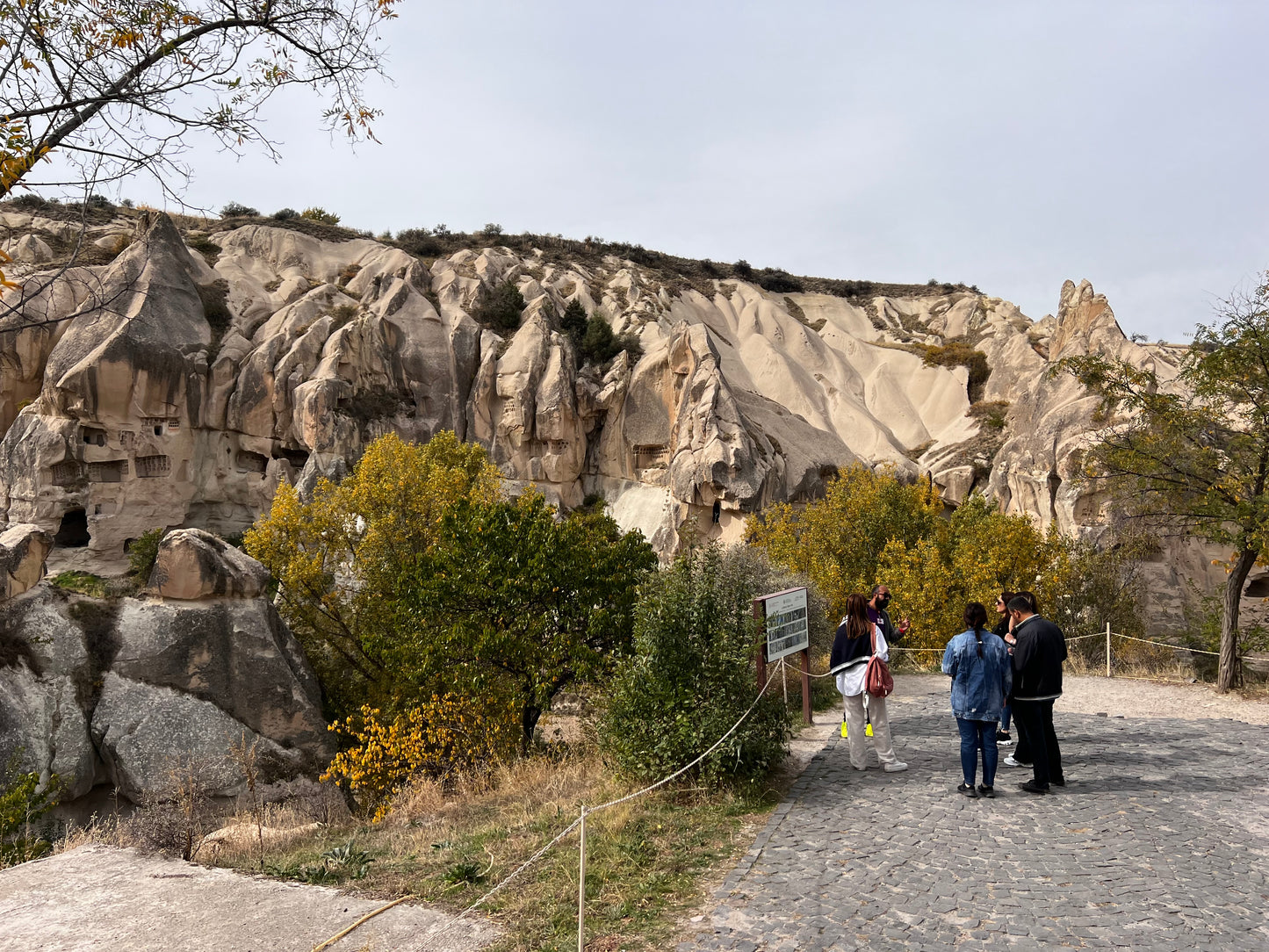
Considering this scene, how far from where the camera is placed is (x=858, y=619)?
7.33 meters

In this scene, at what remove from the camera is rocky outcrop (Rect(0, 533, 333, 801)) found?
1088 cm

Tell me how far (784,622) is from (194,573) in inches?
368

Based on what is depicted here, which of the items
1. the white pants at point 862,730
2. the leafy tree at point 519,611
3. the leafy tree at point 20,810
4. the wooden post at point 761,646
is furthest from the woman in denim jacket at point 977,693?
the leafy tree at point 20,810

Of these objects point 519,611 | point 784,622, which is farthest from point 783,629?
point 519,611

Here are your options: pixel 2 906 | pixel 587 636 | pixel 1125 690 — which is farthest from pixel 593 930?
pixel 1125 690

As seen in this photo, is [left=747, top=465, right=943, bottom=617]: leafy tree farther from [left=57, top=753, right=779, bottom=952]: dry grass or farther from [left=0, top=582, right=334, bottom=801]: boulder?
[left=57, top=753, right=779, bottom=952]: dry grass

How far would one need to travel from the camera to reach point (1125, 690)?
11.5m

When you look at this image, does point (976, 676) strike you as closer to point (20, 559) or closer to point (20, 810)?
point (20, 810)

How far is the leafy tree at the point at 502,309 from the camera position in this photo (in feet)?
133

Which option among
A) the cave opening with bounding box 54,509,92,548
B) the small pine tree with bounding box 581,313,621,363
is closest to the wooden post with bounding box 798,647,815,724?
the small pine tree with bounding box 581,313,621,363

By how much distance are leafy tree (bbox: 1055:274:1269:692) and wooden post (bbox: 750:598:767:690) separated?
6961mm

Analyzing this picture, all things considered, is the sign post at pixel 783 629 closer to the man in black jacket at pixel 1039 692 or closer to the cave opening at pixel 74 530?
the man in black jacket at pixel 1039 692

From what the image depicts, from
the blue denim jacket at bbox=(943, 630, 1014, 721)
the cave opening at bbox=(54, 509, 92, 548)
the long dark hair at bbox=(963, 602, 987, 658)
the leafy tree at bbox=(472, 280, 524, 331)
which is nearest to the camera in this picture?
the blue denim jacket at bbox=(943, 630, 1014, 721)

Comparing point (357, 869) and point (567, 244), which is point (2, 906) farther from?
point (567, 244)
